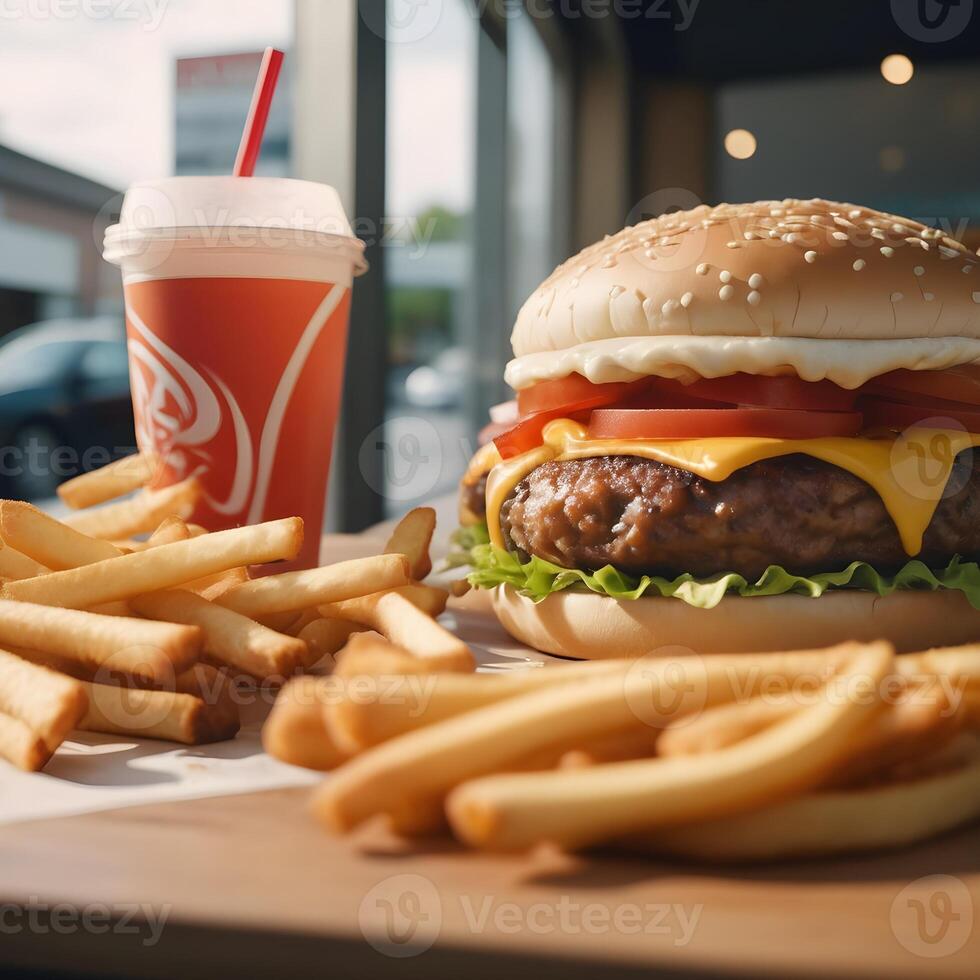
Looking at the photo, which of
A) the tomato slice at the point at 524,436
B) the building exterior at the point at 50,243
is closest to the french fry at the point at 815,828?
the tomato slice at the point at 524,436

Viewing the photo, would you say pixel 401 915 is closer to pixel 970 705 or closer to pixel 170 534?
pixel 970 705

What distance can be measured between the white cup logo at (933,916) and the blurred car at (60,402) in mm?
2846

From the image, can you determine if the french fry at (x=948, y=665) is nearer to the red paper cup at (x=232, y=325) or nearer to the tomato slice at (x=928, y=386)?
the tomato slice at (x=928, y=386)

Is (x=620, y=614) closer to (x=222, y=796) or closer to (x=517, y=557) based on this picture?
(x=517, y=557)

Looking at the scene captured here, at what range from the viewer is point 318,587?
5.49 feet

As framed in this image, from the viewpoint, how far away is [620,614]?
1933mm

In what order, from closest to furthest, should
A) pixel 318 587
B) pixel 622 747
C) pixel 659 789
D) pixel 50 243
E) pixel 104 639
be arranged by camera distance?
pixel 659 789 → pixel 622 747 → pixel 104 639 → pixel 318 587 → pixel 50 243

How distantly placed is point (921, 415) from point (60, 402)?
2.69 metres

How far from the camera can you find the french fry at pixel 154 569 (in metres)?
1.61

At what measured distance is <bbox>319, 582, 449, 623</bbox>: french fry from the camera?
176cm

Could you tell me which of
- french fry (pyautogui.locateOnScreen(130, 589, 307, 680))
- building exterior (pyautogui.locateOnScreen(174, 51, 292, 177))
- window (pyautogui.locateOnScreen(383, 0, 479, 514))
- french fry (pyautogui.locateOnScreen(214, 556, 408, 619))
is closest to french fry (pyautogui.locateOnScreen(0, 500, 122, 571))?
french fry (pyautogui.locateOnScreen(130, 589, 307, 680))

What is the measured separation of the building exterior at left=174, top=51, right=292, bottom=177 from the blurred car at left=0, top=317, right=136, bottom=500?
0.72 meters

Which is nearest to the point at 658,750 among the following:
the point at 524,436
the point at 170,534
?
the point at 170,534

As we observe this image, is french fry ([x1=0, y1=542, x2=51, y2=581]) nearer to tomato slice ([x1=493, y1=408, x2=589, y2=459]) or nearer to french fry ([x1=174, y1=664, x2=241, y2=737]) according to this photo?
french fry ([x1=174, y1=664, x2=241, y2=737])
